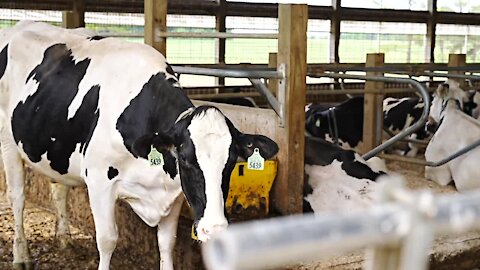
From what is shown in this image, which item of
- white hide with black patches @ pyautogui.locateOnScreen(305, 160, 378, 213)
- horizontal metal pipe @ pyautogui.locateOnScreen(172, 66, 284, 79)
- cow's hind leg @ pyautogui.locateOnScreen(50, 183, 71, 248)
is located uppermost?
horizontal metal pipe @ pyautogui.locateOnScreen(172, 66, 284, 79)

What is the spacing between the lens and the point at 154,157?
336 centimetres

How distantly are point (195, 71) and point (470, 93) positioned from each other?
4.90 m

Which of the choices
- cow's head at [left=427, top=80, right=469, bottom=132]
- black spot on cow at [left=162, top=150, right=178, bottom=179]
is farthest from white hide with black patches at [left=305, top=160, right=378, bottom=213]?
cow's head at [left=427, top=80, right=469, bottom=132]

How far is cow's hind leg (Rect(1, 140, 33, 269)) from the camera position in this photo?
4551 millimetres

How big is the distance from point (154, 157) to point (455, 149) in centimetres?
364

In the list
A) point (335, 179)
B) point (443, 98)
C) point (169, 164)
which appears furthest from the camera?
point (443, 98)

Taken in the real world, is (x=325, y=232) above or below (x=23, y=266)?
above

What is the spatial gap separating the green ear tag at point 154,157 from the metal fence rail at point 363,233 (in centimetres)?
240

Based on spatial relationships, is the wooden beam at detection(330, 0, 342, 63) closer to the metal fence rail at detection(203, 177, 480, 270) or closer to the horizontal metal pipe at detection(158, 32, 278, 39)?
the horizontal metal pipe at detection(158, 32, 278, 39)

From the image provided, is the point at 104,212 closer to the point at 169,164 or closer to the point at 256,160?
the point at 169,164

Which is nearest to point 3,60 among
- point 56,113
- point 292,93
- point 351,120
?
point 56,113

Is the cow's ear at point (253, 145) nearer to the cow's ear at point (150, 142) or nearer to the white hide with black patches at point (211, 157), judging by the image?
the white hide with black patches at point (211, 157)

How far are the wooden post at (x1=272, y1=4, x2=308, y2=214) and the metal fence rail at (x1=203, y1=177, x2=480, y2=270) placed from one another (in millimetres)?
2938

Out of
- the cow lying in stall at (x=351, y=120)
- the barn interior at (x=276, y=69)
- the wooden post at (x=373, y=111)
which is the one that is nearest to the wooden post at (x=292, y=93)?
the barn interior at (x=276, y=69)
